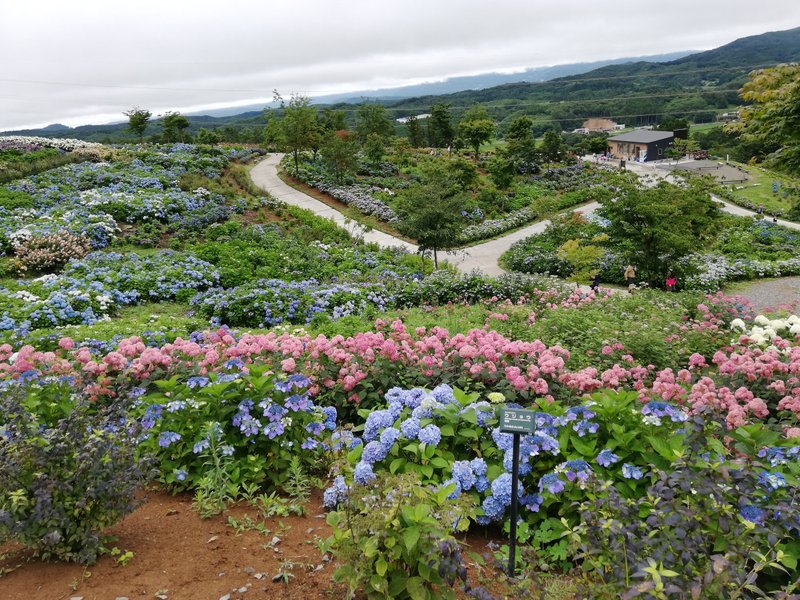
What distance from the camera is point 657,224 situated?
14617 millimetres

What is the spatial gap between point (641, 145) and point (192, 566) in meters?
76.7

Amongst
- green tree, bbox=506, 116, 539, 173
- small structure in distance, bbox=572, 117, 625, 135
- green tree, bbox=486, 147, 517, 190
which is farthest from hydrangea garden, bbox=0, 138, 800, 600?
small structure in distance, bbox=572, 117, 625, 135

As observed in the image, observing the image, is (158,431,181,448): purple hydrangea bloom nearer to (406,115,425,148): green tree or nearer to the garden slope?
the garden slope

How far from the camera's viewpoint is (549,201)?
2608cm

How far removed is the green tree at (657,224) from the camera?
14.6 meters

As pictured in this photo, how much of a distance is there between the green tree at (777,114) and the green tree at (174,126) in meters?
37.5

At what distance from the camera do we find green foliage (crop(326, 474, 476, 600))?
2.32 metres

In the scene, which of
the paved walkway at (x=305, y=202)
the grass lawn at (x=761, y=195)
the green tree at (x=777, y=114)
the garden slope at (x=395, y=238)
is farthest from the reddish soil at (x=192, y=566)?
the grass lawn at (x=761, y=195)

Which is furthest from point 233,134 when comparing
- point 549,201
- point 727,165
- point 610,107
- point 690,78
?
point 690,78

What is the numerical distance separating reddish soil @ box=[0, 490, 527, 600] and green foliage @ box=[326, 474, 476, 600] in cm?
44

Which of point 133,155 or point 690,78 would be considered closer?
point 133,155

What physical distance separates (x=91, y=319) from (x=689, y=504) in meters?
9.39

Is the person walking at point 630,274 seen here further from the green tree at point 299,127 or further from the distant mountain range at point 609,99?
the distant mountain range at point 609,99

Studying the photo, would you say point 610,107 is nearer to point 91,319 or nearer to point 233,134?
point 233,134
